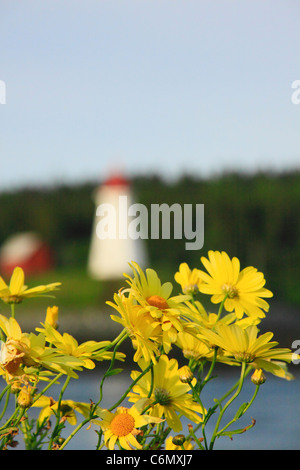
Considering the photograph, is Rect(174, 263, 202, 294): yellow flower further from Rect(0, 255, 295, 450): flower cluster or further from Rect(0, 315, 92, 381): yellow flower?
Rect(0, 315, 92, 381): yellow flower

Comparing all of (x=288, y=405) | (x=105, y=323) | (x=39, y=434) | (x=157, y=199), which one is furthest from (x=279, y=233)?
(x=39, y=434)

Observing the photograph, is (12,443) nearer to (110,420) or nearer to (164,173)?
(110,420)

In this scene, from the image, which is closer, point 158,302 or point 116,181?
point 158,302

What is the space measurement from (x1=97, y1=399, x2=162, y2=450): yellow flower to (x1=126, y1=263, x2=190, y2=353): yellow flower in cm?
5

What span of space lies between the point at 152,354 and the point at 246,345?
0.07 m

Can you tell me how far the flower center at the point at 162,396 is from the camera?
49 cm

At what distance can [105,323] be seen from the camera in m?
14.0

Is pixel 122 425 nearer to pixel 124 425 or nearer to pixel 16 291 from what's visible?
pixel 124 425

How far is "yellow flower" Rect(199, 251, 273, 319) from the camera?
51 centimetres

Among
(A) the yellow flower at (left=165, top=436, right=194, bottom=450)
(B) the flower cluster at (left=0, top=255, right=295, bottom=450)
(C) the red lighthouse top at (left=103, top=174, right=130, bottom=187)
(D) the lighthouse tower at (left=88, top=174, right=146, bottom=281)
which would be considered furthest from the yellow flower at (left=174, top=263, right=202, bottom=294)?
(C) the red lighthouse top at (left=103, top=174, right=130, bottom=187)

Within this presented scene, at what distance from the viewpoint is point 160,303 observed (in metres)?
0.45

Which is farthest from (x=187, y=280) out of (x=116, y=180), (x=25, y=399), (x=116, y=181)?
(x=116, y=180)

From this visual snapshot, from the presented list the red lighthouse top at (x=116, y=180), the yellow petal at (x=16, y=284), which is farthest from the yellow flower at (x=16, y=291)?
the red lighthouse top at (x=116, y=180)

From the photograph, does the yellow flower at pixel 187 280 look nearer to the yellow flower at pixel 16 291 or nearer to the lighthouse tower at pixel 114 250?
the yellow flower at pixel 16 291
